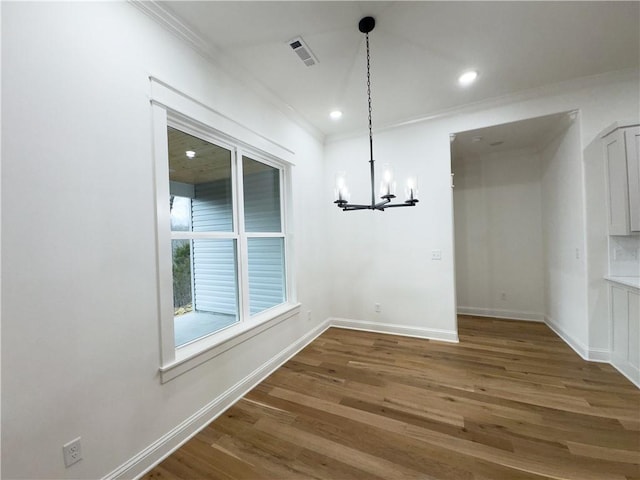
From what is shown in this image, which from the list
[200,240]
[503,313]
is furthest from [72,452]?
[503,313]

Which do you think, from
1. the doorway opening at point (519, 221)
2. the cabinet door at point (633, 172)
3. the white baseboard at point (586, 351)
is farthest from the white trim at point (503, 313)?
the cabinet door at point (633, 172)

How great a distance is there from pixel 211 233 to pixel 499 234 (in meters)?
4.49

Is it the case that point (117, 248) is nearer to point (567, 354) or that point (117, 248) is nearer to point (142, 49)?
point (142, 49)

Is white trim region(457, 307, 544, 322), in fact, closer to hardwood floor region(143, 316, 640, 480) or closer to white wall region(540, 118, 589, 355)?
white wall region(540, 118, 589, 355)

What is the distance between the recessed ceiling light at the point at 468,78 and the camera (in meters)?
2.58

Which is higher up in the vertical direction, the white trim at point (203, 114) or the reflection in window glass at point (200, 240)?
the white trim at point (203, 114)

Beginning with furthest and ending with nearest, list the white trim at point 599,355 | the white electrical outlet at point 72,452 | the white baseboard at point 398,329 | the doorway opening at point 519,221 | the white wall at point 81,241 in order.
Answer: the white baseboard at point 398,329 → the doorway opening at point 519,221 → the white trim at point 599,355 → the white electrical outlet at point 72,452 → the white wall at point 81,241

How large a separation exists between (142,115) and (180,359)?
166cm

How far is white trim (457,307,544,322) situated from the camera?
163 inches

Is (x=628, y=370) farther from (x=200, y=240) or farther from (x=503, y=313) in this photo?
(x=200, y=240)

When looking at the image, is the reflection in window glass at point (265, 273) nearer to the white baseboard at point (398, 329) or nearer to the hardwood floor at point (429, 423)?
the hardwood floor at point (429, 423)

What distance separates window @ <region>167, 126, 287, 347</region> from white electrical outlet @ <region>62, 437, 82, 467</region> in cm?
70

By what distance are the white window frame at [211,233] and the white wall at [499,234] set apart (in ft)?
10.5

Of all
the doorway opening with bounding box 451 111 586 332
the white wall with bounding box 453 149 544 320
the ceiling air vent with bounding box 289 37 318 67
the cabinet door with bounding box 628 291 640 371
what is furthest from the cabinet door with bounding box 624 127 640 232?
the ceiling air vent with bounding box 289 37 318 67
